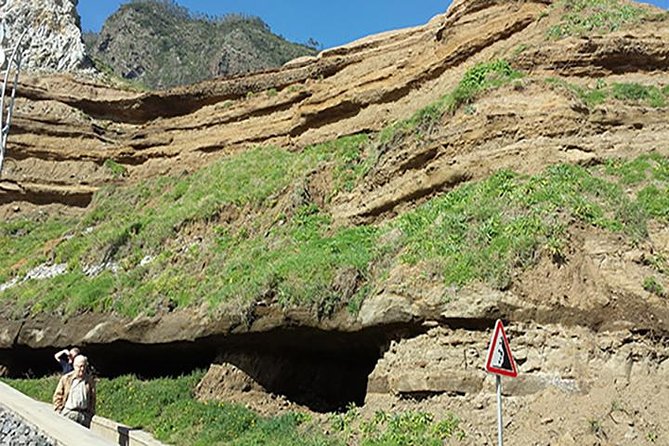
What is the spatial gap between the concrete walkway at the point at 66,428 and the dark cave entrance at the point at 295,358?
7.76ft

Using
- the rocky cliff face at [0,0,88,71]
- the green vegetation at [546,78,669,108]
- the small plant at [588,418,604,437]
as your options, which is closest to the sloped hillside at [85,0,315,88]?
A: the rocky cliff face at [0,0,88,71]

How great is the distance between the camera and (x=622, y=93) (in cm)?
1370

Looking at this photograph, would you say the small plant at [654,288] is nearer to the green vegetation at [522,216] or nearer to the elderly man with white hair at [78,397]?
the green vegetation at [522,216]

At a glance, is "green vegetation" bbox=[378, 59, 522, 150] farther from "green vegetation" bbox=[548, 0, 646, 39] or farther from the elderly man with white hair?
the elderly man with white hair

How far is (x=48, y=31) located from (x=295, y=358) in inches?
1289

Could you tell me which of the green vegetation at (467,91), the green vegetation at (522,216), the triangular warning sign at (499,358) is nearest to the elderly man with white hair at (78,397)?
the green vegetation at (522,216)

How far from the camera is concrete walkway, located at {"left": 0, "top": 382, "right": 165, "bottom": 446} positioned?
7.63 m

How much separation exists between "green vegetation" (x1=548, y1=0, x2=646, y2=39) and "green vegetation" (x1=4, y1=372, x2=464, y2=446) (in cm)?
974

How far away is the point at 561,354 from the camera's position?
30.9ft

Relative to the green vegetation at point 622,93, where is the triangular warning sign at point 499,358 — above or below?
below

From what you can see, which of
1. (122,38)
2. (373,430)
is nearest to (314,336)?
(373,430)

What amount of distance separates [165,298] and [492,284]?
28.2ft

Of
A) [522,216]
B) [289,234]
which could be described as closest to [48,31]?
[289,234]

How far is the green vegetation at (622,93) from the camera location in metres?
13.5
